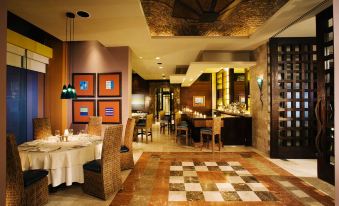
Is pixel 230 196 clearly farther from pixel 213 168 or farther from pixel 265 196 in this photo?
pixel 213 168

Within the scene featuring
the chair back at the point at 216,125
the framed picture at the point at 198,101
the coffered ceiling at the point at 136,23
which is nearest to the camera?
the coffered ceiling at the point at 136,23

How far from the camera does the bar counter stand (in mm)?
6660

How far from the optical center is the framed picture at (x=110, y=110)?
5.54 metres

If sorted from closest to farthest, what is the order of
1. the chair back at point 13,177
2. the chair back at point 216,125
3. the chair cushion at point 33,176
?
the chair back at point 13,177, the chair cushion at point 33,176, the chair back at point 216,125

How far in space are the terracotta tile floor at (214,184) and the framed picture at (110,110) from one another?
4.05 feet

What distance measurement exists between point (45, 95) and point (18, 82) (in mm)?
800

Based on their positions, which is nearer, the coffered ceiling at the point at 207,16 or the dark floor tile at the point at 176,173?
the coffered ceiling at the point at 207,16

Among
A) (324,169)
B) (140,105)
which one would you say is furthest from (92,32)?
(140,105)

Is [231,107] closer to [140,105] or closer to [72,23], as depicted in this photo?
[72,23]

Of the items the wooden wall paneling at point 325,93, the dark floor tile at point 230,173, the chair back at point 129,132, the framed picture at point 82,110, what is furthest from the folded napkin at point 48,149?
the wooden wall paneling at point 325,93

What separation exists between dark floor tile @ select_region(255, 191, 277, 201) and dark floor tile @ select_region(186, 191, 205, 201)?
0.82 metres

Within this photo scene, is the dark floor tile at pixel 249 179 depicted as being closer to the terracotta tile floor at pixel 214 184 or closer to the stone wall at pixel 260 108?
the terracotta tile floor at pixel 214 184

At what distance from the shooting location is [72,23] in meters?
4.02

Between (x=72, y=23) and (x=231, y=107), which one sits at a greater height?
(x=72, y=23)
